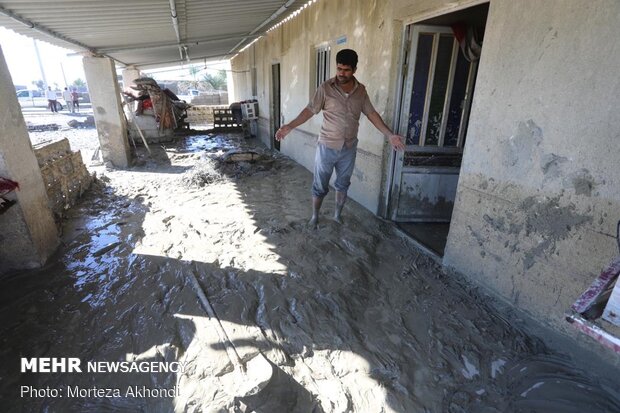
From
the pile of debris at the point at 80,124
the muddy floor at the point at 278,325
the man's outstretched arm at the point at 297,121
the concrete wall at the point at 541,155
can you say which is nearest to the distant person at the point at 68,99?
the pile of debris at the point at 80,124

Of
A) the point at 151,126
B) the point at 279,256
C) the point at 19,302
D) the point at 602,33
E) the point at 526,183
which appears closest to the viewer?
the point at 602,33

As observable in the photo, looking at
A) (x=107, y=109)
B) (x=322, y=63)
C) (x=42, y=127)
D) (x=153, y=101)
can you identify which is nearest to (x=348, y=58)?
(x=322, y=63)

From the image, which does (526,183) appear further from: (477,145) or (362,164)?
(362,164)

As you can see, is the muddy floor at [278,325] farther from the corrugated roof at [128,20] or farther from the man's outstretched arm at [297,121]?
the corrugated roof at [128,20]

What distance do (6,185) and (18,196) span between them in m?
0.16

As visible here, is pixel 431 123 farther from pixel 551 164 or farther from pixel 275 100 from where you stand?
pixel 275 100

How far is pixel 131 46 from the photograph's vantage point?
285 inches

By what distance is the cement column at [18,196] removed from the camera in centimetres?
304

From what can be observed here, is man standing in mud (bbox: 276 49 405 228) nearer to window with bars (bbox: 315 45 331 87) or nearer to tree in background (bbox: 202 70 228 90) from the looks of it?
window with bars (bbox: 315 45 331 87)

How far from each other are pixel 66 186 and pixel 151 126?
592cm

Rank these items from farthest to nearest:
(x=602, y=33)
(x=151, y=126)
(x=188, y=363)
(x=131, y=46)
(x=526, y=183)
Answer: (x=151, y=126), (x=131, y=46), (x=526, y=183), (x=188, y=363), (x=602, y=33)

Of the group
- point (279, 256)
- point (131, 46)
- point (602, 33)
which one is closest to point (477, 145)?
point (602, 33)

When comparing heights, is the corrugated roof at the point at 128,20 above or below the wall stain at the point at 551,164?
above

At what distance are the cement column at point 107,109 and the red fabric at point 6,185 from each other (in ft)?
16.2
